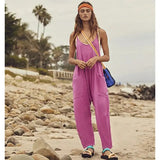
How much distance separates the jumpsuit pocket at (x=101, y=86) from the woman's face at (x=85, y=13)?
0.76 metres

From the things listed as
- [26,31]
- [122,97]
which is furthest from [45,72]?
[122,97]

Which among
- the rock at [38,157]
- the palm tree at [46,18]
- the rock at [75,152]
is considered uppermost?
the palm tree at [46,18]

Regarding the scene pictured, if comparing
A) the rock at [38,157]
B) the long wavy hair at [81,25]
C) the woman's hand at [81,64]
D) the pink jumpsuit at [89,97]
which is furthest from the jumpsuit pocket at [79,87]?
the rock at [38,157]

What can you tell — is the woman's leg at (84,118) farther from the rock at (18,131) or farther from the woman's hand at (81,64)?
the rock at (18,131)

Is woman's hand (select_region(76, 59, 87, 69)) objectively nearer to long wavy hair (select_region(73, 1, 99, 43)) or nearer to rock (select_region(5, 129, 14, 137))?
long wavy hair (select_region(73, 1, 99, 43))

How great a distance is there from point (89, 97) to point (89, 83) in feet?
0.59

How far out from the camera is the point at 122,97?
48.4 feet

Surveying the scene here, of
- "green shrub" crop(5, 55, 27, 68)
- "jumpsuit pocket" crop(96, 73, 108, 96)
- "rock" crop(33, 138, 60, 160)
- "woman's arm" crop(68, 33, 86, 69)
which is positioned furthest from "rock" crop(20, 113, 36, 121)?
"green shrub" crop(5, 55, 27, 68)

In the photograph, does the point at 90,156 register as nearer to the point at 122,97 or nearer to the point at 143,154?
the point at 143,154

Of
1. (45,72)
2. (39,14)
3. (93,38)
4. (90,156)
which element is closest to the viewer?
(90,156)

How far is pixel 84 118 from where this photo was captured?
11.1 feet

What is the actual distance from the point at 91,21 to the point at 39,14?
43.9m

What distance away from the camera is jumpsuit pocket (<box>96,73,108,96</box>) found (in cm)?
327

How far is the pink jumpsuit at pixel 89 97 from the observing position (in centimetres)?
327
